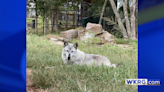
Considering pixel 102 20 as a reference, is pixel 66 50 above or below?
below

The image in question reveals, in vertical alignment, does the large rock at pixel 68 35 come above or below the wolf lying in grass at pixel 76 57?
above

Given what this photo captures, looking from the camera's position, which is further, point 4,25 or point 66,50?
point 66,50

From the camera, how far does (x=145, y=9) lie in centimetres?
174

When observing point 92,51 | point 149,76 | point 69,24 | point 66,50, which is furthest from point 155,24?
point 69,24

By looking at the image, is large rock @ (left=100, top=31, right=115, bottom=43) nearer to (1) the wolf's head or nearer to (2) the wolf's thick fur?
(2) the wolf's thick fur

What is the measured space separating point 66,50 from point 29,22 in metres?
6.50

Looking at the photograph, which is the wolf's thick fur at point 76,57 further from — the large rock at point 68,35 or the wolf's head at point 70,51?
the large rock at point 68,35

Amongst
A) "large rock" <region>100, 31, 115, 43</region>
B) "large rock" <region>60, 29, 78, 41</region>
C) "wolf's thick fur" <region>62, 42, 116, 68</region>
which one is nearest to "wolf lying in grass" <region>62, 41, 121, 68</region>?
"wolf's thick fur" <region>62, 42, 116, 68</region>

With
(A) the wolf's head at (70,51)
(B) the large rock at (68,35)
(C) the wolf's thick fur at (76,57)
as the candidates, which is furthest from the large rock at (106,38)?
(A) the wolf's head at (70,51)

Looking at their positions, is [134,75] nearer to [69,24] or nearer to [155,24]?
[155,24]

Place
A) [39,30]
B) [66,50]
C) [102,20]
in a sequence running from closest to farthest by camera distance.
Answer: [66,50], [39,30], [102,20]

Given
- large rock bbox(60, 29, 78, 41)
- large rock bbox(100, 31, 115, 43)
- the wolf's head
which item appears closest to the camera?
the wolf's head

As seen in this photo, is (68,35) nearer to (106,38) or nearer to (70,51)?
(106,38)

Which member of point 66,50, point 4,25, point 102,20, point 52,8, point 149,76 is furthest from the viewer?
point 102,20
